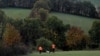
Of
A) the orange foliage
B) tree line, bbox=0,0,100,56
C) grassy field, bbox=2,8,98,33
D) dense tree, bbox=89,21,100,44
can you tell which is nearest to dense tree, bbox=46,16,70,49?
tree line, bbox=0,0,100,56

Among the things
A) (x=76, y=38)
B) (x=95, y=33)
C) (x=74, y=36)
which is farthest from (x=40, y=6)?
(x=95, y=33)

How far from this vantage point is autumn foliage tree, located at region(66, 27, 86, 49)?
64.3 metres

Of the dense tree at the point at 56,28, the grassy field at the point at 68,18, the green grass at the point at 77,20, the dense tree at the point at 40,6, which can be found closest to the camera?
the dense tree at the point at 56,28

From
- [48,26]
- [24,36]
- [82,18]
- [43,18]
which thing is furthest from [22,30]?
[82,18]

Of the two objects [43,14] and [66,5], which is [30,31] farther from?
[66,5]

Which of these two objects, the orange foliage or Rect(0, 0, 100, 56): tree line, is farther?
the orange foliage

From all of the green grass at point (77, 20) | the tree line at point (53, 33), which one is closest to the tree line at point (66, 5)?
the green grass at point (77, 20)

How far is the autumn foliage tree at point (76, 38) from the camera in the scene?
64.3 m

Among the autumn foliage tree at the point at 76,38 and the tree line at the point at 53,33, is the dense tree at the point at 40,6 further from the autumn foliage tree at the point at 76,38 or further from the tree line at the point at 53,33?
the autumn foliage tree at the point at 76,38

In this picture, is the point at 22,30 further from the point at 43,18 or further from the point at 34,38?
the point at 43,18

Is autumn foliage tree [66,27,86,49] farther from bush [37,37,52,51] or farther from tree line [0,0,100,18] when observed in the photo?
tree line [0,0,100,18]

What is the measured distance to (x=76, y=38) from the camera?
6731cm

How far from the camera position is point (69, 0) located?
96.8 m

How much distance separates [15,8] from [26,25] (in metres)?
29.8
